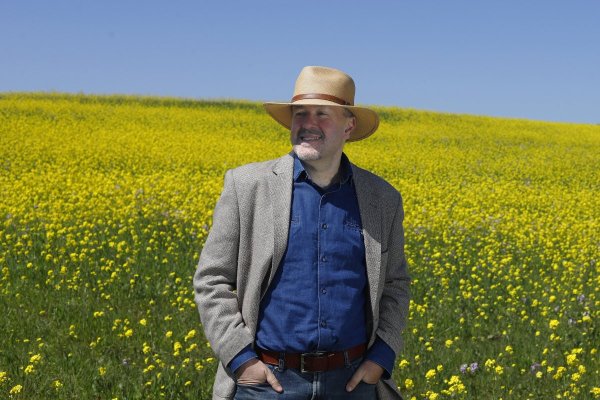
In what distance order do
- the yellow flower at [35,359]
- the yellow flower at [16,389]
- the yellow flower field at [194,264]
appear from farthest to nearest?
1. the yellow flower field at [194,264]
2. the yellow flower at [35,359]
3. the yellow flower at [16,389]

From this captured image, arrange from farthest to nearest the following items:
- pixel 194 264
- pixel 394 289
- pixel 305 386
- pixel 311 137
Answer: pixel 194 264, pixel 394 289, pixel 311 137, pixel 305 386

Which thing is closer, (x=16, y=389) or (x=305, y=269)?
(x=305, y=269)

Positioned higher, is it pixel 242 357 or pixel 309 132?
pixel 309 132

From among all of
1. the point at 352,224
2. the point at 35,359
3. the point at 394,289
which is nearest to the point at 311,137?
the point at 352,224

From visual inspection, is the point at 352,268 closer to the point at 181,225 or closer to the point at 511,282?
the point at 511,282

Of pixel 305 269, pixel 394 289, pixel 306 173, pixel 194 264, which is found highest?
pixel 306 173

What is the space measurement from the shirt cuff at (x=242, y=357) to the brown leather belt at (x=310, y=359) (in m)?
0.07

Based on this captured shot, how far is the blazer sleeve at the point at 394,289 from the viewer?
3291 mm

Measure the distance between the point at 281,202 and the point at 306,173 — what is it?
170 mm

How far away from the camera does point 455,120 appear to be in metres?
39.2

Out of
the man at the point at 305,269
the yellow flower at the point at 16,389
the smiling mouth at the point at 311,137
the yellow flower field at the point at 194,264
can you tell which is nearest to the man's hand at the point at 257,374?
the man at the point at 305,269

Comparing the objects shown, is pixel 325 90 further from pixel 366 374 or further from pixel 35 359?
pixel 35 359

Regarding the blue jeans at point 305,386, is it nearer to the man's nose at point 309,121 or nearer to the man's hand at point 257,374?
the man's hand at point 257,374

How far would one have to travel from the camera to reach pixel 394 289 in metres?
3.40
